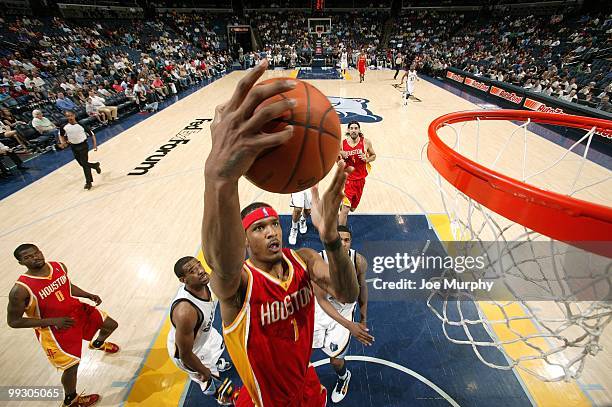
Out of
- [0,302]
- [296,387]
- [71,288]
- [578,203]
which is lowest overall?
[0,302]

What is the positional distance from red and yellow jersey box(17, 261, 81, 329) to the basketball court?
852mm

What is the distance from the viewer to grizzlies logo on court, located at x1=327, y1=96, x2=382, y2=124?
11.1 m

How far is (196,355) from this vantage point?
266 cm

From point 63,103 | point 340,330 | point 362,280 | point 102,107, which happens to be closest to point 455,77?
point 102,107

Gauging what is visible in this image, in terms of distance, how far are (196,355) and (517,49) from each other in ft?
78.5

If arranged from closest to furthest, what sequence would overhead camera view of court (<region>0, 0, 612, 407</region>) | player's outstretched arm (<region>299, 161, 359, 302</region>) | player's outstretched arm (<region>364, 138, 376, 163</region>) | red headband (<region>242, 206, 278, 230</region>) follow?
player's outstretched arm (<region>299, 161, 359, 302</region>), overhead camera view of court (<region>0, 0, 612, 407</region>), red headband (<region>242, 206, 278, 230</region>), player's outstretched arm (<region>364, 138, 376, 163</region>)

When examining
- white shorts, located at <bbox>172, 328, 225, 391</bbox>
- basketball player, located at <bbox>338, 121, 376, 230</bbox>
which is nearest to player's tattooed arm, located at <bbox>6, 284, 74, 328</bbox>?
white shorts, located at <bbox>172, 328, 225, 391</bbox>

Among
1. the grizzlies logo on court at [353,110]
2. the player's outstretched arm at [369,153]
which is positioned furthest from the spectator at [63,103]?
the player's outstretched arm at [369,153]

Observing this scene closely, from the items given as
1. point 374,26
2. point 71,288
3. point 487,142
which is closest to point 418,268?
point 71,288

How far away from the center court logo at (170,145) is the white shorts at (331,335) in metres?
6.20

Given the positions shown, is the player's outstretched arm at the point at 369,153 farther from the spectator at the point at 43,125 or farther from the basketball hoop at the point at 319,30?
the basketball hoop at the point at 319,30

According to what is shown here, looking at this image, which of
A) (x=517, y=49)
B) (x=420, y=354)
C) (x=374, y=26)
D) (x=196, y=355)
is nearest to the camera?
(x=196, y=355)

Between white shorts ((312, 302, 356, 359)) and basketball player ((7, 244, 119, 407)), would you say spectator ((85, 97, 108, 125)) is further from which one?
white shorts ((312, 302, 356, 359))

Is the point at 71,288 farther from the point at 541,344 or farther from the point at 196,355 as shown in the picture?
the point at 541,344
